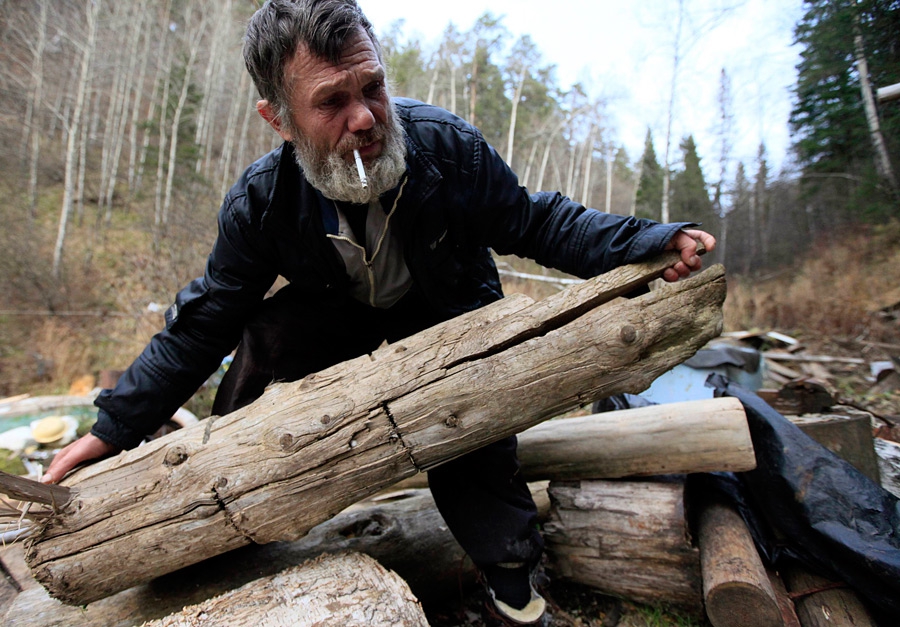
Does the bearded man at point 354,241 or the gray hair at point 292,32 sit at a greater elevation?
the gray hair at point 292,32

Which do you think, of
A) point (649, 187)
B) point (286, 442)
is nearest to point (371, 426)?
point (286, 442)

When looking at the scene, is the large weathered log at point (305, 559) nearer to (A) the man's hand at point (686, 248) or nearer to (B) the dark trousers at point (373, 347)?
(B) the dark trousers at point (373, 347)

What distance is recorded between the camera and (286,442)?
138 cm

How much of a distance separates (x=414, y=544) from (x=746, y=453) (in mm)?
1335

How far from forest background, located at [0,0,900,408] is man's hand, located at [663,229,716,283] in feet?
A: 4.38

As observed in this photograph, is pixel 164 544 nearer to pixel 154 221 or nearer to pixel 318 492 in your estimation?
pixel 318 492

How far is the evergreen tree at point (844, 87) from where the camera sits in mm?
3972

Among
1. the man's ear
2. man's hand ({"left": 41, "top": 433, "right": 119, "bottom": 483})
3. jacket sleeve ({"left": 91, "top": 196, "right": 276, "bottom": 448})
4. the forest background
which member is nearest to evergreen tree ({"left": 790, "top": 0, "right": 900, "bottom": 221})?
the forest background

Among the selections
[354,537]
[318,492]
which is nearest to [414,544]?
[354,537]

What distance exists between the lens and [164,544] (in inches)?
55.9

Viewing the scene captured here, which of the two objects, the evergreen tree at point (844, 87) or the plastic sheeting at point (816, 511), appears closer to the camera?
the plastic sheeting at point (816, 511)

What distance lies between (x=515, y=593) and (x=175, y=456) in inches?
49.1

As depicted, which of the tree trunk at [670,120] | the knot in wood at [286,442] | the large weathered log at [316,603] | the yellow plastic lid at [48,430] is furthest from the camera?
the tree trunk at [670,120]

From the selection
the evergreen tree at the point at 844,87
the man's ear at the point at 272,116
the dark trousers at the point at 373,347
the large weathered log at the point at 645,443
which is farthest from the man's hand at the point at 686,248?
the evergreen tree at the point at 844,87
